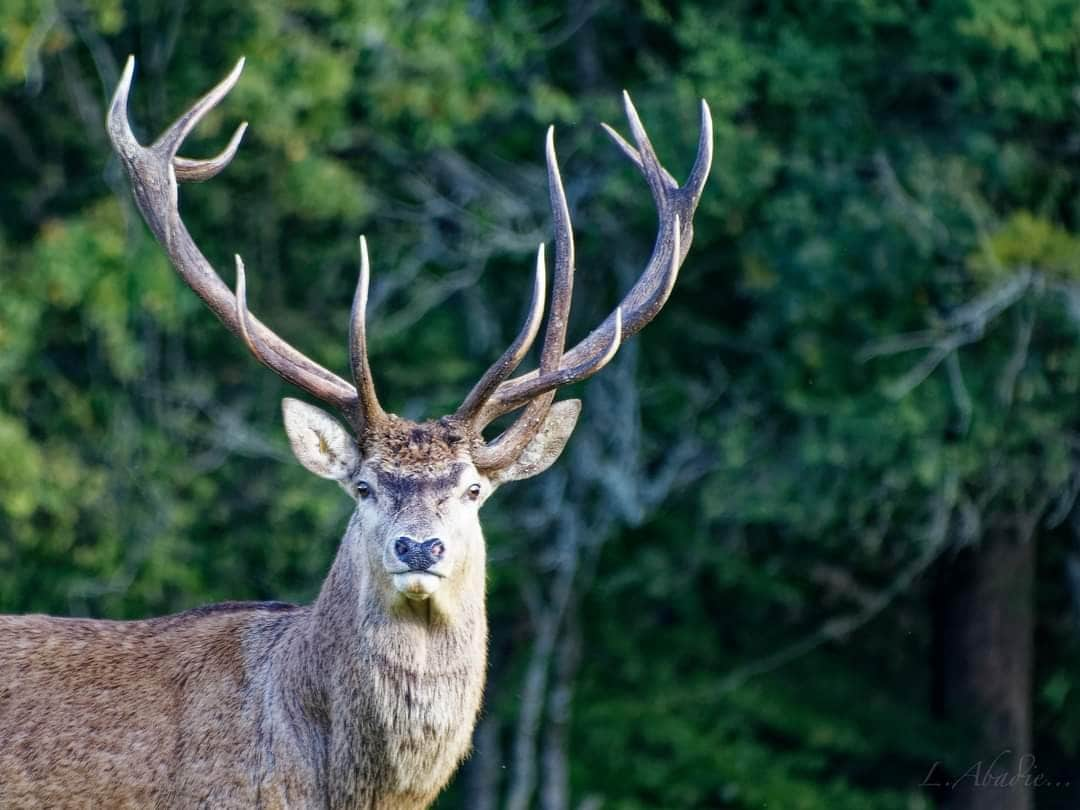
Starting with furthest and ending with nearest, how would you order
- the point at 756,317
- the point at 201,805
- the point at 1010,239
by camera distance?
the point at 756,317
the point at 1010,239
the point at 201,805

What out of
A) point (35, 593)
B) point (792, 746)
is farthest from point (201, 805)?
point (792, 746)

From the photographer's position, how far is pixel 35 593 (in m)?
13.2

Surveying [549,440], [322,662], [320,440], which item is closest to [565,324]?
[549,440]

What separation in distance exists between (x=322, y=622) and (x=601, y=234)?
7299 millimetres

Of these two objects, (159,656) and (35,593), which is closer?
(159,656)

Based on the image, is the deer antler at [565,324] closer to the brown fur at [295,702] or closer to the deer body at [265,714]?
the brown fur at [295,702]

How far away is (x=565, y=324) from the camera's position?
676cm

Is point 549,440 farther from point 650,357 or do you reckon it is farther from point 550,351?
point 650,357

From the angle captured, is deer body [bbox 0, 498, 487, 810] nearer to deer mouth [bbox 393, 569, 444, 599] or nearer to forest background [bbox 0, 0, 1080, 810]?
deer mouth [bbox 393, 569, 444, 599]

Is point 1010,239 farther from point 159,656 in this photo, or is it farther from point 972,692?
point 159,656

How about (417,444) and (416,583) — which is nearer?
(416,583)

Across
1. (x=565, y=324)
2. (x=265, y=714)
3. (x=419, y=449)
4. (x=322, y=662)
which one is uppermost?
(x=565, y=324)

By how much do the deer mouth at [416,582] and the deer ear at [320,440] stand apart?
672 millimetres

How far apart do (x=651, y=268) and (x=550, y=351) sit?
633mm
